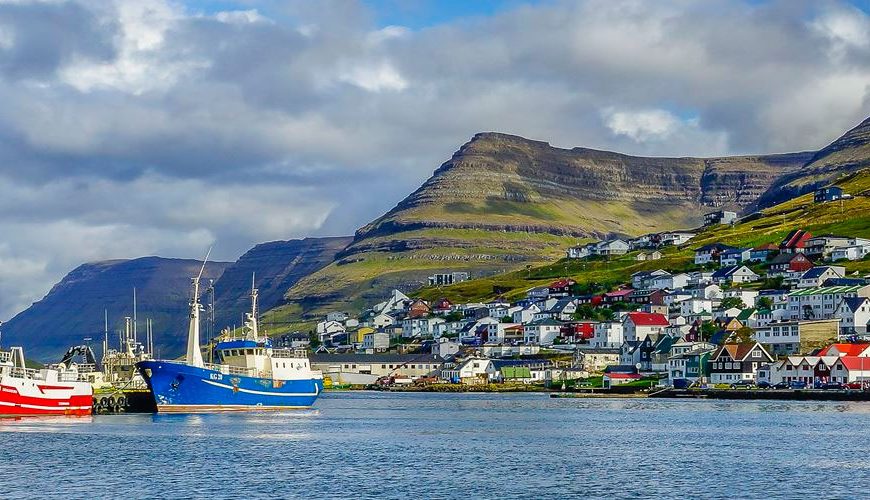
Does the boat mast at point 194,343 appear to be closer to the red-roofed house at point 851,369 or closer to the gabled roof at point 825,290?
the red-roofed house at point 851,369

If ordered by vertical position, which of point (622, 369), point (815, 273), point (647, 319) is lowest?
point (622, 369)

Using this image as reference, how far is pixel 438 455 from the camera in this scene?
68.3 meters

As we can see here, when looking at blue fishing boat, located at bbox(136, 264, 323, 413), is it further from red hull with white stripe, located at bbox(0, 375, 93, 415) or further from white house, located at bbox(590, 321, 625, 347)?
white house, located at bbox(590, 321, 625, 347)

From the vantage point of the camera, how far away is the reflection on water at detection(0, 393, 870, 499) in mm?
54031

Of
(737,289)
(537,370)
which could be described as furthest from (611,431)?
(737,289)

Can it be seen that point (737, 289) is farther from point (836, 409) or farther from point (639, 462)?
point (639, 462)

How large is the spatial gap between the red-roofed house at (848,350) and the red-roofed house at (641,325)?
44984 millimetres

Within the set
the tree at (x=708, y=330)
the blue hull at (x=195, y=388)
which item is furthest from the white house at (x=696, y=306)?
the blue hull at (x=195, y=388)

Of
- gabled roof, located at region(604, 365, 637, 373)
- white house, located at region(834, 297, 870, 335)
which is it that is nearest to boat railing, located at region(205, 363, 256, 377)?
gabled roof, located at region(604, 365, 637, 373)

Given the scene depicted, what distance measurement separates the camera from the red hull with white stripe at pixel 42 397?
91.4 meters

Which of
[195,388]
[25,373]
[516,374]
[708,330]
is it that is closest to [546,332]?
[516,374]

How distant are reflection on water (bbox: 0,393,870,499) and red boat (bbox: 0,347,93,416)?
127 centimetres

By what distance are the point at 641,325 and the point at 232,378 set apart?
94780 mm

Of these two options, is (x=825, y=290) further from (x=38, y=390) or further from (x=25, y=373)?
Result: (x=25, y=373)
